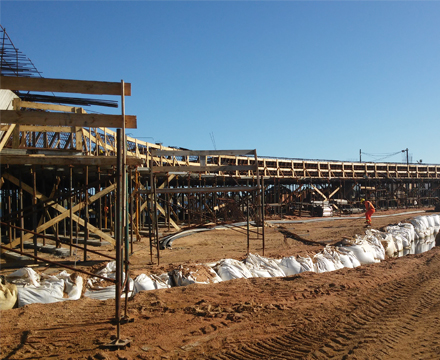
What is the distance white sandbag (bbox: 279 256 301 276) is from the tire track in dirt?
2.18 meters

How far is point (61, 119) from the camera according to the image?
4633 millimetres

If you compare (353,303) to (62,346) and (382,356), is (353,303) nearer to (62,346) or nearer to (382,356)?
(382,356)

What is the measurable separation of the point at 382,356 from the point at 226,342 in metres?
2.09

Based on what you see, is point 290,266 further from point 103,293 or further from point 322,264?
point 103,293

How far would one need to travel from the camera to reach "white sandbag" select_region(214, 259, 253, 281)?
27.8 feet

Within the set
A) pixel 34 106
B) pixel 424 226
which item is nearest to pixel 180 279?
pixel 34 106

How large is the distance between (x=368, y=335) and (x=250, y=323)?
1.78 metres

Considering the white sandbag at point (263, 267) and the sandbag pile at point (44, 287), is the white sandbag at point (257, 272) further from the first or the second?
the sandbag pile at point (44, 287)

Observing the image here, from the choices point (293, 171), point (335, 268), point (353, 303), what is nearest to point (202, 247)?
point (335, 268)

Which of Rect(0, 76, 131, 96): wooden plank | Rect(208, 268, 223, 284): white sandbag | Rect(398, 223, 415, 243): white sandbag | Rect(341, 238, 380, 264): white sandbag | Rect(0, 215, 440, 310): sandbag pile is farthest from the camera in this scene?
Rect(398, 223, 415, 243): white sandbag

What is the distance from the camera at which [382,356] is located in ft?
15.9

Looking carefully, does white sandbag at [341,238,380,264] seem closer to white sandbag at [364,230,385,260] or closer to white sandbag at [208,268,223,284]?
white sandbag at [364,230,385,260]

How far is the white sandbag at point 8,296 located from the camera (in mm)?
5852

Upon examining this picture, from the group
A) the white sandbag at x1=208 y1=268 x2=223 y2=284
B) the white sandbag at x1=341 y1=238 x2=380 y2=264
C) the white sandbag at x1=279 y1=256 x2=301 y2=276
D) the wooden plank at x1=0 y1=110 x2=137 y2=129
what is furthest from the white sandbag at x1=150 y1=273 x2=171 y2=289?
the white sandbag at x1=341 y1=238 x2=380 y2=264
